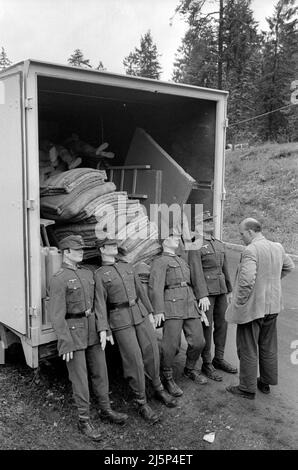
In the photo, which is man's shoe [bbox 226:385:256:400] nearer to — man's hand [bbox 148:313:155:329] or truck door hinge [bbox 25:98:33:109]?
man's hand [bbox 148:313:155:329]

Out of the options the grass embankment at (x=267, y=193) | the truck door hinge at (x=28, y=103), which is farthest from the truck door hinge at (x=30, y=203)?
the grass embankment at (x=267, y=193)

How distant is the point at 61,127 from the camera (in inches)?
237

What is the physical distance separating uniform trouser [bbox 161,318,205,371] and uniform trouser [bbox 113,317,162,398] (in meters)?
0.30

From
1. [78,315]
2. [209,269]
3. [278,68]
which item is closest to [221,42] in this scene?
[278,68]

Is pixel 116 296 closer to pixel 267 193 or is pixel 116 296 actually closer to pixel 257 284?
pixel 257 284

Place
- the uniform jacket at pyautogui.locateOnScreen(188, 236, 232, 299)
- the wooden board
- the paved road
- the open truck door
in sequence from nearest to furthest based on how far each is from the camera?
the open truck door
the paved road
the uniform jacket at pyautogui.locateOnScreen(188, 236, 232, 299)
the wooden board

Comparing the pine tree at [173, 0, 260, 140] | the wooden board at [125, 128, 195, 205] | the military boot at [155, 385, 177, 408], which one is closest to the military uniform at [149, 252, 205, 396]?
the military boot at [155, 385, 177, 408]

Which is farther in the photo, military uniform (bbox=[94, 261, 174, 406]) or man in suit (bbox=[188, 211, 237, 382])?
man in suit (bbox=[188, 211, 237, 382])

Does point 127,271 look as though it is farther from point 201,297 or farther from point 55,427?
point 55,427

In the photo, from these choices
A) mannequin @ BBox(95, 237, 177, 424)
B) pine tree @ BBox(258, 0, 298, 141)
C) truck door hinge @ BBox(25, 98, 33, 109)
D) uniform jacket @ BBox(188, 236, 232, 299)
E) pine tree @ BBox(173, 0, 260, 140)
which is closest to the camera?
truck door hinge @ BBox(25, 98, 33, 109)

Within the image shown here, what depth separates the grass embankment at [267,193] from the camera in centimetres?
1349

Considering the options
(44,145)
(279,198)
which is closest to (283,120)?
(279,198)

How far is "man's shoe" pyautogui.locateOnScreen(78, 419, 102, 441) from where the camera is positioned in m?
3.88

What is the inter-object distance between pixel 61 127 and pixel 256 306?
128 inches
